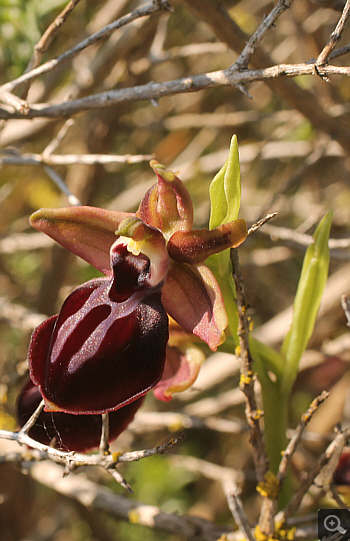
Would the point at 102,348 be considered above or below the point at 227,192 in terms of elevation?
below

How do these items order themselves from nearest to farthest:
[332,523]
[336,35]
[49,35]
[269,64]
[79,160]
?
[336,35], [332,523], [49,35], [79,160], [269,64]

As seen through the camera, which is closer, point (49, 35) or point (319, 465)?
point (319, 465)

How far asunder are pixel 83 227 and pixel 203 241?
0.29 m

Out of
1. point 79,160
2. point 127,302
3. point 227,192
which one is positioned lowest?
point 127,302

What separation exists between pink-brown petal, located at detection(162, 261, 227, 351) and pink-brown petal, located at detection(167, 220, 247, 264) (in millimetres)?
37

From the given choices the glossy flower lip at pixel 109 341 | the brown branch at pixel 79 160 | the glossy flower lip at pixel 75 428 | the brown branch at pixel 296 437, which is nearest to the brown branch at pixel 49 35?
the brown branch at pixel 79 160

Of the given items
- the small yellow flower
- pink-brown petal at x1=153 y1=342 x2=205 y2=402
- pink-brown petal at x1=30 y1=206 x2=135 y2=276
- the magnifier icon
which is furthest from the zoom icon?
pink-brown petal at x1=30 y1=206 x2=135 y2=276

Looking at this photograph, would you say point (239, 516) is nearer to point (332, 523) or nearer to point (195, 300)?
point (332, 523)

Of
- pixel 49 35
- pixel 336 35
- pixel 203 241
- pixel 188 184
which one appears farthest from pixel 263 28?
Result: pixel 188 184

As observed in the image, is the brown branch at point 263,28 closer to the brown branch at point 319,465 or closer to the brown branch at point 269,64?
the brown branch at point 269,64

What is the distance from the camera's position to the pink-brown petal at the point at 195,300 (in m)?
1.07

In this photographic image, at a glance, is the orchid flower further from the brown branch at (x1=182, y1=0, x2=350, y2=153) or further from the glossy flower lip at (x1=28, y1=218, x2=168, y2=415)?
the brown branch at (x1=182, y1=0, x2=350, y2=153)

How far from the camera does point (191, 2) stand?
62.5 inches

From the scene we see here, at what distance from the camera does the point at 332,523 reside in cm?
126
